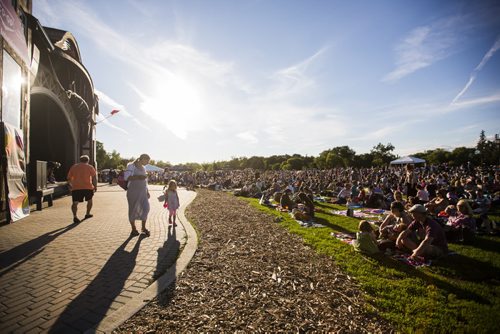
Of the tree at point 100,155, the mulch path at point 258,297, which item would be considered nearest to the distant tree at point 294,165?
the tree at point 100,155

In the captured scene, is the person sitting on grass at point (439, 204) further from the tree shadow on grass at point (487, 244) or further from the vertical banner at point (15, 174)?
the vertical banner at point (15, 174)

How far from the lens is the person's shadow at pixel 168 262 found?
3.72 metres

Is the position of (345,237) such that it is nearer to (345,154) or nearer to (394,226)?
(394,226)

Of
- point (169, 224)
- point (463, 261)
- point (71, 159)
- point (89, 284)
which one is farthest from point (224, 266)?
point (71, 159)

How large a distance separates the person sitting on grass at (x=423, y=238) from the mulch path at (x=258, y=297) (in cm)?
203

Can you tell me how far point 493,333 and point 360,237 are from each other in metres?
3.03

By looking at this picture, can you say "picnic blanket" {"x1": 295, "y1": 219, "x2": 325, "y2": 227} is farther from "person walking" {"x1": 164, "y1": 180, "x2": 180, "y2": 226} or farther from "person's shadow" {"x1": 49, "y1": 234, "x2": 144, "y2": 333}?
"person's shadow" {"x1": 49, "y1": 234, "x2": 144, "y2": 333}

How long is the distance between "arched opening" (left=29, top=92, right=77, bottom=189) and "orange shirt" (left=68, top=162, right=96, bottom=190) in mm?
14578

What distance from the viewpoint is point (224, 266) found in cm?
507

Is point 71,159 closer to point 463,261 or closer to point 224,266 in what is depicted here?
point 224,266

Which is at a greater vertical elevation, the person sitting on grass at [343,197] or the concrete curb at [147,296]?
the person sitting on grass at [343,197]

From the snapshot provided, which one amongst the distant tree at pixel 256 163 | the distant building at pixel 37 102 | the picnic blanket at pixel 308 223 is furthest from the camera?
the distant tree at pixel 256 163

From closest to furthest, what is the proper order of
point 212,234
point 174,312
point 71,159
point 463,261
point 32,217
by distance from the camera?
point 174,312
point 463,261
point 212,234
point 32,217
point 71,159

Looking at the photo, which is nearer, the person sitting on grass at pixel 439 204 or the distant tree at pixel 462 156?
the person sitting on grass at pixel 439 204
